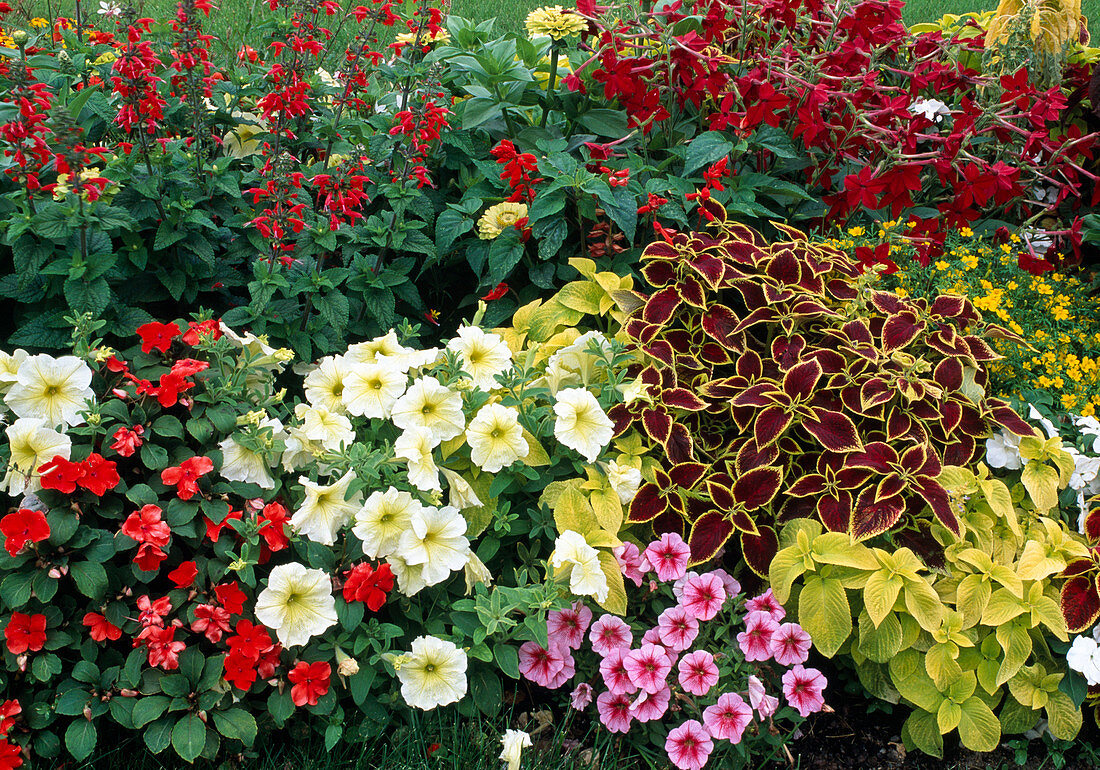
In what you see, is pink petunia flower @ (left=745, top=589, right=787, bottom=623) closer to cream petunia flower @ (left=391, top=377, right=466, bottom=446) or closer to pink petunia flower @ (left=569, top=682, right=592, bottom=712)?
pink petunia flower @ (left=569, top=682, right=592, bottom=712)

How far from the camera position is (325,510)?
1822mm

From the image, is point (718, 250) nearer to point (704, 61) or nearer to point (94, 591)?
point (704, 61)

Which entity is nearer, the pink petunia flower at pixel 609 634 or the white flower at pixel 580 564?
the white flower at pixel 580 564

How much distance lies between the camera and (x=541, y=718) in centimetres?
207

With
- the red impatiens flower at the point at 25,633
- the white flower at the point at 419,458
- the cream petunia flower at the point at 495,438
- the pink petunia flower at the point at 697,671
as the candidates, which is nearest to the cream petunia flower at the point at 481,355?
the cream petunia flower at the point at 495,438

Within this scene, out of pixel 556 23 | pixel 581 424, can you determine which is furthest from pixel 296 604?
pixel 556 23

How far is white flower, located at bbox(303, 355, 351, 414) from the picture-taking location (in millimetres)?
2059

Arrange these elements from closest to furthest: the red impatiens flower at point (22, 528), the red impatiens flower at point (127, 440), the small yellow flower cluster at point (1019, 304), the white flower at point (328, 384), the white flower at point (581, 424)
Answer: the red impatiens flower at point (22, 528), the red impatiens flower at point (127, 440), the white flower at point (581, 424), the white flower at point (328, 384), the small yellow flower cluster at point (1019, 304)

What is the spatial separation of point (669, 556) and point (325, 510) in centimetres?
78

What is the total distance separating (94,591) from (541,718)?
1.03m

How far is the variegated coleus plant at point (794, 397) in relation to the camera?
6.70 feet

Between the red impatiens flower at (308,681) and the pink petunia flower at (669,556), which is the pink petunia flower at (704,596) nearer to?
the pink petunia flower at (669,556)

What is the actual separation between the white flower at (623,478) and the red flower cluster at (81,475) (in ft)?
3.41

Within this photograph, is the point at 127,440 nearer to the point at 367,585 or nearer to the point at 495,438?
the point at 367,585
